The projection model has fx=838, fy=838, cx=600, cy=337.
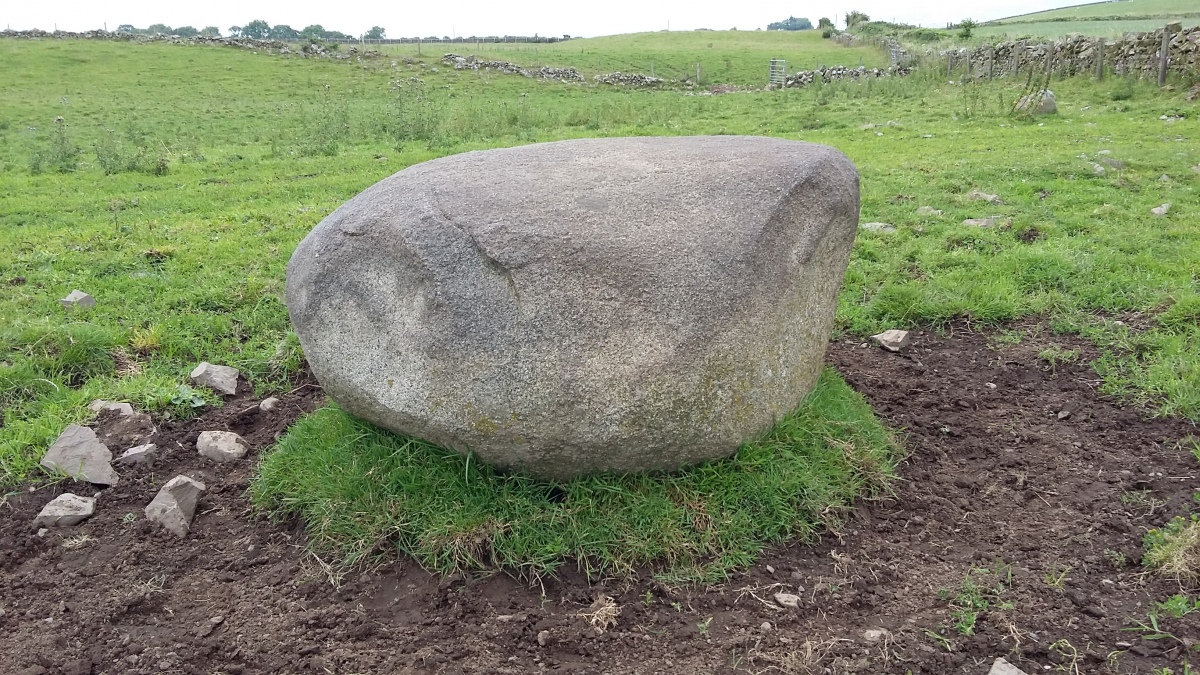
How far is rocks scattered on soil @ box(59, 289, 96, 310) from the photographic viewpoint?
6223 millimetres

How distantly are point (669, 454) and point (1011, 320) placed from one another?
11.6ft

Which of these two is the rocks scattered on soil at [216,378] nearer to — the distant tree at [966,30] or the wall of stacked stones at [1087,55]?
the wall of stacked stones at [1087,55]

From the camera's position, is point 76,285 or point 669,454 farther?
point 76,285

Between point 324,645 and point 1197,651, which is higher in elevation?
point 1197,651

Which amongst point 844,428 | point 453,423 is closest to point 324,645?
point 453,423

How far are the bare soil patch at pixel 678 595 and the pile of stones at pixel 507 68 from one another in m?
29.8

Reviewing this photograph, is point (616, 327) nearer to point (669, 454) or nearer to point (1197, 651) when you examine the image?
point (669, 454)

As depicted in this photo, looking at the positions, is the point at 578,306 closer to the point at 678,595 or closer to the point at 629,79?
the point at 678,595

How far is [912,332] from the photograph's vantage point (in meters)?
5.95

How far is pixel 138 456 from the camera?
4449 millimetres

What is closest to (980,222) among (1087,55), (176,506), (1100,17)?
(176,506)

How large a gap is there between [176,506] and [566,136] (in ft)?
38.1

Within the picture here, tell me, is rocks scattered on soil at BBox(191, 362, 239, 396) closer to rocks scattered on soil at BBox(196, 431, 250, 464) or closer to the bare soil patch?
rocks scattered on soil at BBox(196, 431, 250, 464)

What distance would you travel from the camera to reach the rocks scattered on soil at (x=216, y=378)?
206 inches
